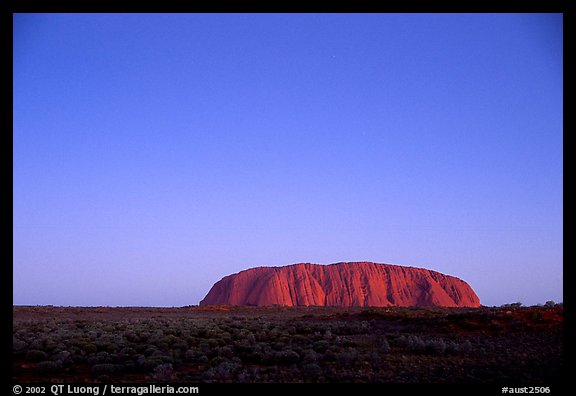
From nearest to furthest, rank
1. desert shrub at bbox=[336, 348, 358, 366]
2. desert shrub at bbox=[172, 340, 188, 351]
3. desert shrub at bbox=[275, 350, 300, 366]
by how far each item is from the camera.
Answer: desert shrub at bbox=[336, 348, 358, 366] < desert shrub at bbox=[275, 350, 300, 366] < desert shrub at bbox=[172, 340, 188, 351]

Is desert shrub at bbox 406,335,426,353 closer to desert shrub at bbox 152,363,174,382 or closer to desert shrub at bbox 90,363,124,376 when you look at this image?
desert shrub at bbox 152,363,174,382

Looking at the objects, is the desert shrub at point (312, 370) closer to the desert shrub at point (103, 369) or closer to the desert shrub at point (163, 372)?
the desert shrub at point (163, 372)

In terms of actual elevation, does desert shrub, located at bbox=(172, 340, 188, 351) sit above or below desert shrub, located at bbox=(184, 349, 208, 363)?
below

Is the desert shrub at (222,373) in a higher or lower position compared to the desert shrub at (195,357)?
higher

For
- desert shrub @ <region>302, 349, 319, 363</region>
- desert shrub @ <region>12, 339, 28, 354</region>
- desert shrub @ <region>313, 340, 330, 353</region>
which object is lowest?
desert shrub @ <region>12, 339, 28, 354</region>

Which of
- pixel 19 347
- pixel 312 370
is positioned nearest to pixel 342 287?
pixel 19 347

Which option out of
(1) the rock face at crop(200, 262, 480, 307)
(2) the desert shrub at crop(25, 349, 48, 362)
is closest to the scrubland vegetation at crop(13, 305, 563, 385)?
(2) the desert shrub at crop(25, 349, 48, 362)

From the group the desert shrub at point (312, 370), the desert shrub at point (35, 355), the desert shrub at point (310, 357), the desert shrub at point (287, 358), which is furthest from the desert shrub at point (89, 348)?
the desert shrub at point (312, 370)

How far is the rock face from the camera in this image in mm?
91500

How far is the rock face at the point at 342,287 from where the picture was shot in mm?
91500

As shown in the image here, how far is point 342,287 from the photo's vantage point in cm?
9725

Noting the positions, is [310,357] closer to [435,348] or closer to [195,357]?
[195,357]
